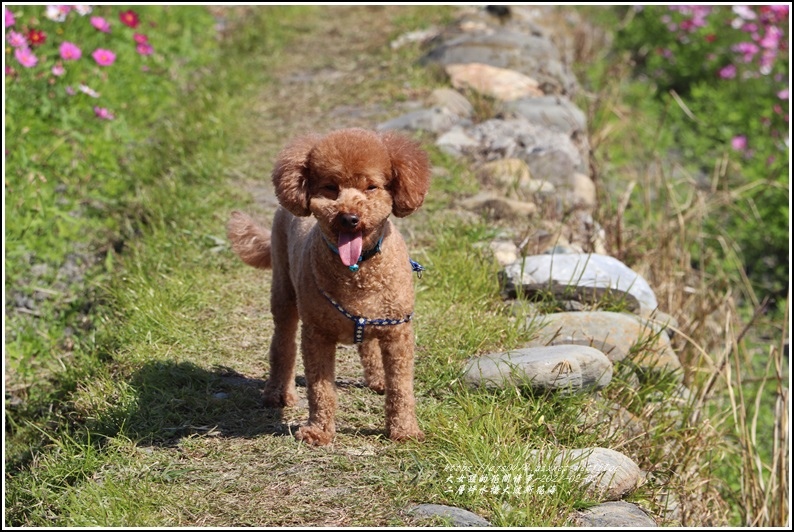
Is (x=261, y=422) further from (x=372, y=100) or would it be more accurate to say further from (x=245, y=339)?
(x=372, y=100)

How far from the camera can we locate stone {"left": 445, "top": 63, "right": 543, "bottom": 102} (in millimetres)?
8414

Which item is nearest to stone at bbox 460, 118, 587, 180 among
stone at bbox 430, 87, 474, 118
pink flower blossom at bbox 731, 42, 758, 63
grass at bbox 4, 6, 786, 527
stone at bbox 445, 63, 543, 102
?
stone at bbox 430, 87, 474, 118

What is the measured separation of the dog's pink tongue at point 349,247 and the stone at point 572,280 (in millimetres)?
1875

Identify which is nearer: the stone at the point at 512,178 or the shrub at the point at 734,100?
the stone at the point at 512,178

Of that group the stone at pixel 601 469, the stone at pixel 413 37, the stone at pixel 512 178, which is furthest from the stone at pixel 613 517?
the stone at pixel 413 37

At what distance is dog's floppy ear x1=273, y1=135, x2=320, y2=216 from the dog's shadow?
1017 mm

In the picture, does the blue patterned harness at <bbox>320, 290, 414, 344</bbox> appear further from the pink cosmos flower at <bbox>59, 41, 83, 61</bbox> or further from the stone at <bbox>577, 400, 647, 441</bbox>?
the pink cosmos flower at <bbox>59, 41, 83, 61</bbox>

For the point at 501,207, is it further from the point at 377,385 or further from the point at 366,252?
the point at 366,252

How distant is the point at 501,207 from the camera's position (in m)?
6.46

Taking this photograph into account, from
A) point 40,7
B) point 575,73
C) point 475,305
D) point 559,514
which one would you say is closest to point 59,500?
point 559,514

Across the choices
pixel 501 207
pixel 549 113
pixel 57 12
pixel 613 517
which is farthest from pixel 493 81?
pixel 613 517

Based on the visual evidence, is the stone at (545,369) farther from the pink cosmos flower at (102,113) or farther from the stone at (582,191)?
the pink cosmos flower at (102,113)

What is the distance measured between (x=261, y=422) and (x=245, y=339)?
34.5 inches

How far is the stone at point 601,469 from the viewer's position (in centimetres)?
384
